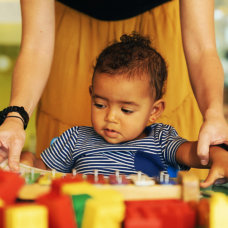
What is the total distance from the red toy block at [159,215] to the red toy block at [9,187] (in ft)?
0.57

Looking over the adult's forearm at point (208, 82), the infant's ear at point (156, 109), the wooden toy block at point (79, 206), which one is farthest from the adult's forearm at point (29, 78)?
the wooden toy block at point (79, 206)

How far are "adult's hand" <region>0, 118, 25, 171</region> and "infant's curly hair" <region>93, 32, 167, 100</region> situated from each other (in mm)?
381

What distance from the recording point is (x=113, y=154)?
121 centimetres

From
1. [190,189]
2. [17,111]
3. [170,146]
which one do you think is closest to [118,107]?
[170,146]

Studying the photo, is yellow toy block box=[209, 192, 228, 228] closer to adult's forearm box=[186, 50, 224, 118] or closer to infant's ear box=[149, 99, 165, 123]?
adult's forearm box=[186, 50, 224, 118]

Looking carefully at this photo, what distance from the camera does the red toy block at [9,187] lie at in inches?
22.5

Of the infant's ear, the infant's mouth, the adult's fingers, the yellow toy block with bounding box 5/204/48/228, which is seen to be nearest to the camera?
the yellow toy block with bounding box 5/204/48/228

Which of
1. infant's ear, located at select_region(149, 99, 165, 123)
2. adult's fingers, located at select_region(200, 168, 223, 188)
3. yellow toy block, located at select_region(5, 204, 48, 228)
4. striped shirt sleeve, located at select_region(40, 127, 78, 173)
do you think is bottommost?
yellow toy block, located at select_region(5, 204, 48, 228)

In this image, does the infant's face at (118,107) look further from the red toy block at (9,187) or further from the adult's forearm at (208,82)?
the red toy block at (9,187)

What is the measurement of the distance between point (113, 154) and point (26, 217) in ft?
2.47

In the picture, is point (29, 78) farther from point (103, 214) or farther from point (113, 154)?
point (103, 214)

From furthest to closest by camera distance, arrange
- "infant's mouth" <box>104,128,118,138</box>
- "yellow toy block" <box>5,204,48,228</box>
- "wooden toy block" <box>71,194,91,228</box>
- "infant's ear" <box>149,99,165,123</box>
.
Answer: "infant's ear" <box>149,99,165,123</box>
"infant's mouth" <box>104,128,118,138</box>
"wooden toy block" <box>71,194,91,228</box>
"yellow toy block" <box>5,204,48,228</box>

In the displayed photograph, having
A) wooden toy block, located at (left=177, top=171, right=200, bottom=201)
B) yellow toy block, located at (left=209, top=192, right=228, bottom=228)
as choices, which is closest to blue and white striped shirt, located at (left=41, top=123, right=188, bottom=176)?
wooden toy block, located at (left=177, top=171, right=200, bottom=201)

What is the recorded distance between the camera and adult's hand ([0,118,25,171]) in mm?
960
